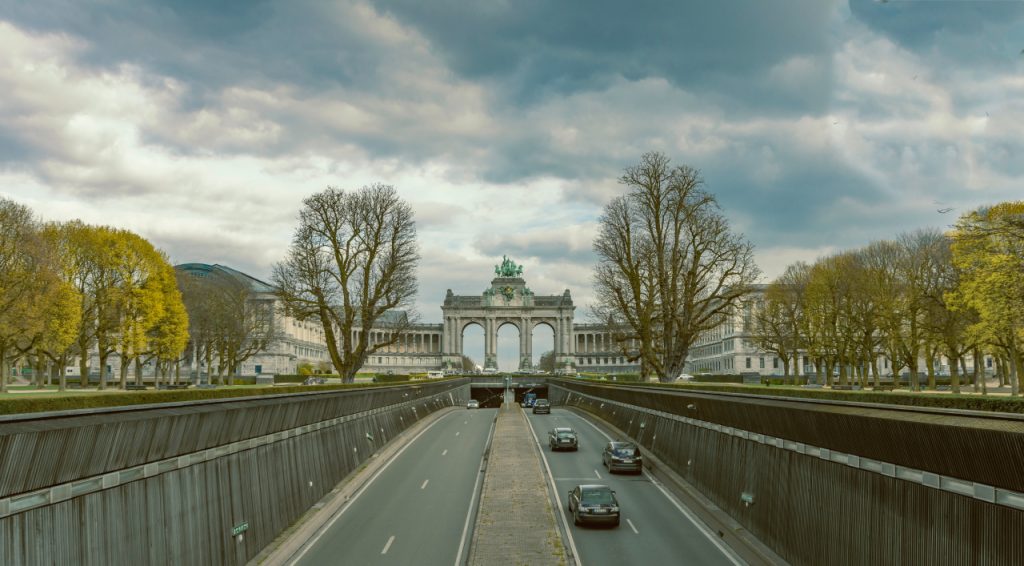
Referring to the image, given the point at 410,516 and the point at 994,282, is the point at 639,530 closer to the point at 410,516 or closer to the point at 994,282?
the point at 410,516

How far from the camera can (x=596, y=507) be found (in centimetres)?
2611

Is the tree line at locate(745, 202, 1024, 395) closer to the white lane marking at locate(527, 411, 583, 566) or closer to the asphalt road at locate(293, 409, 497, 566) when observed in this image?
the white lane marking at locate(527, 411, 583, 566)

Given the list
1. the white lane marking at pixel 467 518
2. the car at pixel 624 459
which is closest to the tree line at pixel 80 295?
the white lane marking at pixel 467 518

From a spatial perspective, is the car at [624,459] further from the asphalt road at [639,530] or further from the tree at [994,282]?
the tree at [994,282]

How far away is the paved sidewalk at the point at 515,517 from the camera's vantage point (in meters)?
21.8

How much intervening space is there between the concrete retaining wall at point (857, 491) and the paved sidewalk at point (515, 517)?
21.7ft

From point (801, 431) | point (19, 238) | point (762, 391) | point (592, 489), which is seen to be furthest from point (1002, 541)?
point (19, 238)

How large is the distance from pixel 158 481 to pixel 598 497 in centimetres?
1490

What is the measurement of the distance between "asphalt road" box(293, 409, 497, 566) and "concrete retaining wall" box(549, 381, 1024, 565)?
31.6 feet

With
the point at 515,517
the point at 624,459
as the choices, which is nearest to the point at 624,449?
the point at 624,459

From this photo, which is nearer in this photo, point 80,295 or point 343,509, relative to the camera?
point 343,509

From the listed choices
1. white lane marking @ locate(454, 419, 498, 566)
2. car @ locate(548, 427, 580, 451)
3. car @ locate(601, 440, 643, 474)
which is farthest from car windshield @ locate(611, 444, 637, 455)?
car @ locate(548, 427, 580, 451)

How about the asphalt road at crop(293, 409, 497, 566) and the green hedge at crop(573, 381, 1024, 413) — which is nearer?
the green hedge at crop(573, 381, 1024, 413)

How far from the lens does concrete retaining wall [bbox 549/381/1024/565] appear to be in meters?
12.5
